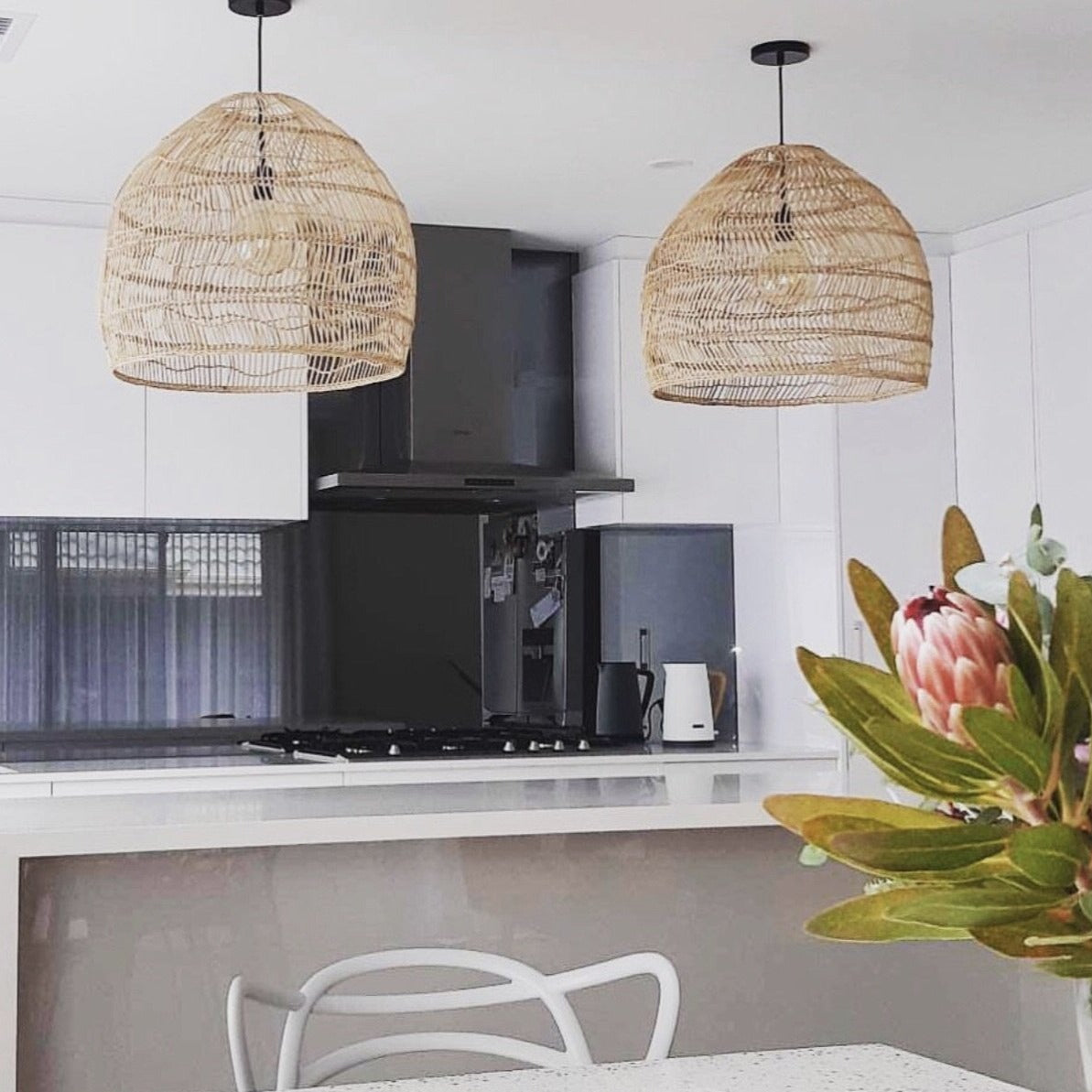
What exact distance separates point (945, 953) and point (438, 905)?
2.86 feet

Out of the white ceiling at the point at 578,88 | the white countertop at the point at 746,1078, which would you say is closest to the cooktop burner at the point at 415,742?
the white ceiling at the point at 578,88

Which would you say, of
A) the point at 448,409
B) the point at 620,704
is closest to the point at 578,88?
the point at 448,409

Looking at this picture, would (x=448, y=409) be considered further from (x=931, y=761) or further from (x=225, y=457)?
(x=931, y=761)

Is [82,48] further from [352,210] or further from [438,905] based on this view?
[438,905]

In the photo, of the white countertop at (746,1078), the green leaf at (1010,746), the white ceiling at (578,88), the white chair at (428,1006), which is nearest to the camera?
the green leaf at (1010,746)

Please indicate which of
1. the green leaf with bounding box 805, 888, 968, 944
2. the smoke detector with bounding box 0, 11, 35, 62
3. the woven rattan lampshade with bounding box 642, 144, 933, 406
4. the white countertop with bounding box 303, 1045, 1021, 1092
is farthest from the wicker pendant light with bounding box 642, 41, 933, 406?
the green leaf with bounding box 805, 888, 968, 944

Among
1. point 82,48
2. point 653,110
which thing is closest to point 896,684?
point 82,48

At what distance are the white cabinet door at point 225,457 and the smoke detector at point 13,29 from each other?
136 cm

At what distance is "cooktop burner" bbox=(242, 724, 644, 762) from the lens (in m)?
4.46

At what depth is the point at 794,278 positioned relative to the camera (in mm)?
3010

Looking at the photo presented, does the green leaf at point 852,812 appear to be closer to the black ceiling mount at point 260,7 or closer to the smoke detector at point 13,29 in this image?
the black ceiling mount at point 260,7

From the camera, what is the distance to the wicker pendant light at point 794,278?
3.00 metres

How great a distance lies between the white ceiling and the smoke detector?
2 centimetres

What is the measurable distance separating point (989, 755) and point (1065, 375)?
159 inches
